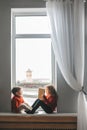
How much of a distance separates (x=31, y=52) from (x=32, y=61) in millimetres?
159

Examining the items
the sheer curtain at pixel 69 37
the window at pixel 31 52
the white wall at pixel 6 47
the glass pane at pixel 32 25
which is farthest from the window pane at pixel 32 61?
the sheer curtain at pixel 69 37

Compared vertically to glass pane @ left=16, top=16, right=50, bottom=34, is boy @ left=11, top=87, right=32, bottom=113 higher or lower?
lower

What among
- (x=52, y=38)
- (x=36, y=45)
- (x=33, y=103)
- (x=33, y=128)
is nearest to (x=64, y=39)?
(x=52, y=38)

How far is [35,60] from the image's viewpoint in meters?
4.26

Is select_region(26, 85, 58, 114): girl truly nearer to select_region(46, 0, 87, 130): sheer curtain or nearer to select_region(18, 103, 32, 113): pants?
select_region(18, 103, 32, 113): pants

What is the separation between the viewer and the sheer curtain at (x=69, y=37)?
3.78 m

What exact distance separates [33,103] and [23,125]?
424mm

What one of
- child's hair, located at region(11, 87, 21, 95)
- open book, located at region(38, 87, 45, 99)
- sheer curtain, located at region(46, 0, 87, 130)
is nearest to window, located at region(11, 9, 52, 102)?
open book, located at region(38, 87, 45, 99)

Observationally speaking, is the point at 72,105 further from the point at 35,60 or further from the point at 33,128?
the point at 35,60

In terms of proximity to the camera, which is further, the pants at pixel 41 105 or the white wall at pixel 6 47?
the white wall at pixel 6 47

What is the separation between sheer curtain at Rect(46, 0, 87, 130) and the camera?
3.78 meters

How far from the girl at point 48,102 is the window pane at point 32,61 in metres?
0.35

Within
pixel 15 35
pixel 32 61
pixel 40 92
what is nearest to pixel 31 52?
pixel 32 61

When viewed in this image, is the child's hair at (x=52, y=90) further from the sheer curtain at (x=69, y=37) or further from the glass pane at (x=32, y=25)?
the glass pane at (x=32, y=25)
